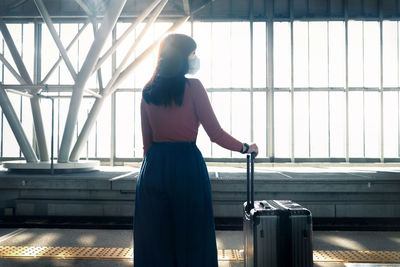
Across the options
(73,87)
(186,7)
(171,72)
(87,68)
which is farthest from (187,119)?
(186,7)

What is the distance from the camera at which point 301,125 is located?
14266 mm

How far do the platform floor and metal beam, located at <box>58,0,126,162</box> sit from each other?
3996mm

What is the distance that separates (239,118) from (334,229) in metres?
8.82

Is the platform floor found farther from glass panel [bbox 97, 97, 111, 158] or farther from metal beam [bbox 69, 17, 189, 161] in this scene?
glass panel [bbox 97, 97, 111, 158]

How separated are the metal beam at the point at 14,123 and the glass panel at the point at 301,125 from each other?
10042 millimetres

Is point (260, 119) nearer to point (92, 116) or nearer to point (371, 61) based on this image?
point (371, 61)

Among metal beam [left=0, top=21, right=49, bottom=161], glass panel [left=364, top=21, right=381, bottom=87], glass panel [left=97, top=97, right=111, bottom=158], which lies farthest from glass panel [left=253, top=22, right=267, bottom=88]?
metal beam [left=0, top=21, right=49, bottom=161]

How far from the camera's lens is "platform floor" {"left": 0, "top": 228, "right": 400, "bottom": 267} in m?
3.98

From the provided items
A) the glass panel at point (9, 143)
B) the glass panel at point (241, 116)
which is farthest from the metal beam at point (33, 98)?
the glass panel at point (241, 116)

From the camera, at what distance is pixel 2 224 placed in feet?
19.5

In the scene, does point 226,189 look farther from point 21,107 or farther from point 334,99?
point 21,107

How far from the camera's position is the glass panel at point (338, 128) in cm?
1417

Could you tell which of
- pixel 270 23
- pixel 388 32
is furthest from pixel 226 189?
pixel 388 32

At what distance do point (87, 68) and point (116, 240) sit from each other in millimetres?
5321
